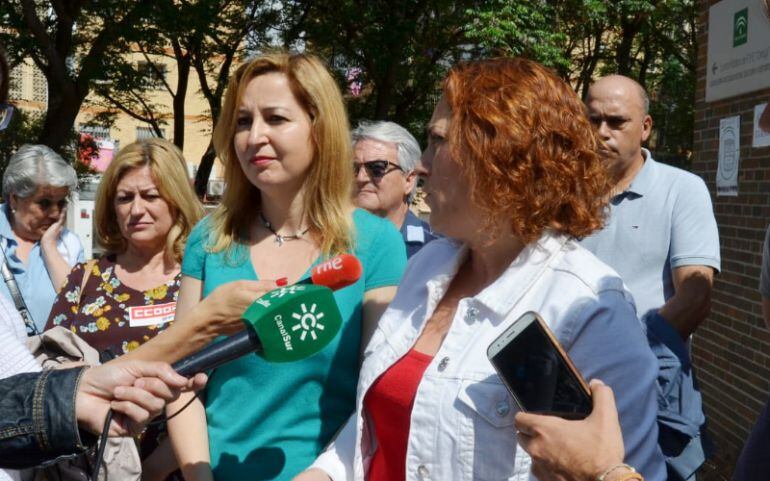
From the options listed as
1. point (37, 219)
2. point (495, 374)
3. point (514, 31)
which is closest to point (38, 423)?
point (495, 374)

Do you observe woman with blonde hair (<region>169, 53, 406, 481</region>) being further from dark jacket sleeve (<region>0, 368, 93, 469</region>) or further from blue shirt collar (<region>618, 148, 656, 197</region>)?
blue shirt collar (<region>618, 148, 656, 197</region>)

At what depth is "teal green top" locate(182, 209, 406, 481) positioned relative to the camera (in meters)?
2.52

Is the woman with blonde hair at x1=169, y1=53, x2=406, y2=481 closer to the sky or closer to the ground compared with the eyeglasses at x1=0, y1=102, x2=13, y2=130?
closer to the ground

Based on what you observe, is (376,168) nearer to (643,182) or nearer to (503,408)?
(643,182)

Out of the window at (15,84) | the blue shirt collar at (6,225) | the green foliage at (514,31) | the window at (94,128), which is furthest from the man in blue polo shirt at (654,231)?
the window at (94,128)

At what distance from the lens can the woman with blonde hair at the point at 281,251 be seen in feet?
8.29

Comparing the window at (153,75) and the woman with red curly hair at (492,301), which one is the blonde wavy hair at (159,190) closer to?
the woman with red curly hair at (492,301)

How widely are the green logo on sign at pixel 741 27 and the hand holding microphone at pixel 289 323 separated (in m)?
5.40

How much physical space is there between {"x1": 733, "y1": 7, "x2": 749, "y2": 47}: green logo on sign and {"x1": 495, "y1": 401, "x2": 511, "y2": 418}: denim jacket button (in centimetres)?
551

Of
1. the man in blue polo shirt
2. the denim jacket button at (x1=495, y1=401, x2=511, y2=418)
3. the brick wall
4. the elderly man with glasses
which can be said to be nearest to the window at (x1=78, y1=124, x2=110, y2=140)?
the elderly man with glasses

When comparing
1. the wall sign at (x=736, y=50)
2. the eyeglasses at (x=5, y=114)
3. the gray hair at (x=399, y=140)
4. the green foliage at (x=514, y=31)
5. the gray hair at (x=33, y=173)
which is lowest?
the gray hair at (x=33, y=173)

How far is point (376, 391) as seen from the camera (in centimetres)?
221

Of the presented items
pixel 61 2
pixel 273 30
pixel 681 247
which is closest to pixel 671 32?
pixel 273 30

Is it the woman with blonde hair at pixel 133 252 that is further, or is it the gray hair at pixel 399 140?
the gray hair at pixel 399 140
